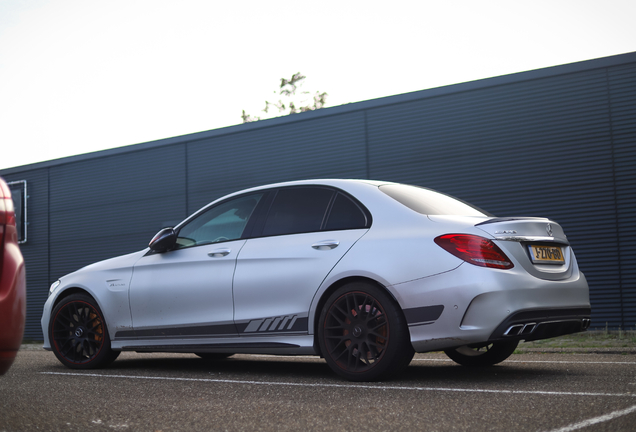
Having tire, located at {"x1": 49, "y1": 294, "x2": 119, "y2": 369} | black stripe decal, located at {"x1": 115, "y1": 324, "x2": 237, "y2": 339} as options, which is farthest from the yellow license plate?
tire, located at {"x1": 49, "y1": 294, "x2": 119, "y2": 369}

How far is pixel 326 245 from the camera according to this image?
5141mm

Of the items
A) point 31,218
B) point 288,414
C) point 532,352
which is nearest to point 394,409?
point 288,414

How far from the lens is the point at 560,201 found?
37.4 ft

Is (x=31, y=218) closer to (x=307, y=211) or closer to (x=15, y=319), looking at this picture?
(x=307, y=211)

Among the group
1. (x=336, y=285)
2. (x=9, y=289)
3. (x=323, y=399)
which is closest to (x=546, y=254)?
(x=336, y=285)

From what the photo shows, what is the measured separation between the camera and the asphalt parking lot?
339 cm

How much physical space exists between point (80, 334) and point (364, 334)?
129 inches

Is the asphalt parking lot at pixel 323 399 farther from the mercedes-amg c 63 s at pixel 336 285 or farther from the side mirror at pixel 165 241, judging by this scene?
the side mirror at pixel 165 241

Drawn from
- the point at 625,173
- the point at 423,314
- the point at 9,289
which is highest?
the point at 625,173

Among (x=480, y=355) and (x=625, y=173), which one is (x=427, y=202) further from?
(x=625, y=173)

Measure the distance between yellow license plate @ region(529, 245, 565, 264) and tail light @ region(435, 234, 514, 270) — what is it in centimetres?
30

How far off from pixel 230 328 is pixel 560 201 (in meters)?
7.79

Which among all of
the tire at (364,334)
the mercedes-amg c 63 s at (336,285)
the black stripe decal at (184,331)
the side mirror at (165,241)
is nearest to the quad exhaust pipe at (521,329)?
the mercedes-amg c 63 s at (336,285)

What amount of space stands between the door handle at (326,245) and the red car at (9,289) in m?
2.38
